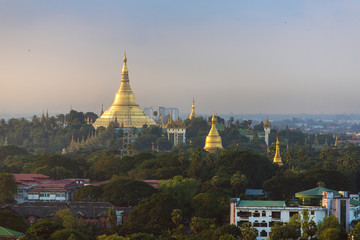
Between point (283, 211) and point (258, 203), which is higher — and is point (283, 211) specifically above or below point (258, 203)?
below

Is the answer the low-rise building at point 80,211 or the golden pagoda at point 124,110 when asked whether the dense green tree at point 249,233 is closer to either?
the low-rise building at point 80,211

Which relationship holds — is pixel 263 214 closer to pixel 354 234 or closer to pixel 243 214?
pixel 243 214

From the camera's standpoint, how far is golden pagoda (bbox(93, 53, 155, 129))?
111m

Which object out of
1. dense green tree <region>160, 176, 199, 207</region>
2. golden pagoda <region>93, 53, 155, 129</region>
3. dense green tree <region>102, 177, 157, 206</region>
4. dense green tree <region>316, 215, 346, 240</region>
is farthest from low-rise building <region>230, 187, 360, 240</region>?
golden pagoda <region>93, 53, 155, 129</region>

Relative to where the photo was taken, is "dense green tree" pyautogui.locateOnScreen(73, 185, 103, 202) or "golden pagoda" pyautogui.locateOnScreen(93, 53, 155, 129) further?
"golden pagoda" pyautogui.locateOnScreen(93, 53, 155, 129)

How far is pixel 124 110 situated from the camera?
367ft

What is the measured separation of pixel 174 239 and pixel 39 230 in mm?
6531

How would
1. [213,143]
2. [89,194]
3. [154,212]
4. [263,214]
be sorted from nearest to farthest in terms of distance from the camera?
[263,214] < [154,212] < [89,194] < [213,143]

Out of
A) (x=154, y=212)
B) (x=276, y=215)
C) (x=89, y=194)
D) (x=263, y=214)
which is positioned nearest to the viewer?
(x=276, y=215)

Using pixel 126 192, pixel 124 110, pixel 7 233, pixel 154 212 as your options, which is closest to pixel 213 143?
pixel 124 110

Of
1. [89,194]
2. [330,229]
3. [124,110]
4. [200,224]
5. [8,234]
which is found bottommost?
[8,234]

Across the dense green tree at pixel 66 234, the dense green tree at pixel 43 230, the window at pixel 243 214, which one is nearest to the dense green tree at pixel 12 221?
the dense green tree at pixel 43 230

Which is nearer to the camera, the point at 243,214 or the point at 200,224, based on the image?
the point at 200,224

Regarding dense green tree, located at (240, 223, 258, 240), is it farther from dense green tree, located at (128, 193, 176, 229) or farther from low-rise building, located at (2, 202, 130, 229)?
low-rise building, located at (2, 202, 130, 229)
